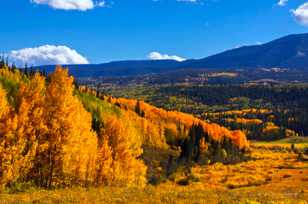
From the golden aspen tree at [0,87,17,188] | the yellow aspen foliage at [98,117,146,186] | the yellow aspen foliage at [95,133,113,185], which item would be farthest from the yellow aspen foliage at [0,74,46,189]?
the yellow aspen foliage at [98,117,146,186]

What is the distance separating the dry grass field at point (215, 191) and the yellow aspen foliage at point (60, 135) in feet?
26.2

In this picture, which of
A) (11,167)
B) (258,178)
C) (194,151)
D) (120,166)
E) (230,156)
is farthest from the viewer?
(230,156)

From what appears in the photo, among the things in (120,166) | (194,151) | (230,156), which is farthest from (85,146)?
(230,156)

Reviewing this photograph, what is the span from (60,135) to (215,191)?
17.2m

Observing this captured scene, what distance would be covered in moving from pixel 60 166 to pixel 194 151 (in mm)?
117347

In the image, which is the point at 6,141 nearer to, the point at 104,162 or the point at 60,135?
the point at 60,135

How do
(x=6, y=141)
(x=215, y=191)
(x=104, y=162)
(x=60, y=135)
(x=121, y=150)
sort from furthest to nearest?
(x=121, y=150) → (x=104, y=162) → (x=6, y=141) → (x=60, y=135) → (x=215, y=191)

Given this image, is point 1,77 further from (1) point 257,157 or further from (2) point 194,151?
(1) point 257,157

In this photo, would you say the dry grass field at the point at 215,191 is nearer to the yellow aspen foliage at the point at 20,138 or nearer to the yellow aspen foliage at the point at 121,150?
the yellow aspen foliage at the point at 121,150

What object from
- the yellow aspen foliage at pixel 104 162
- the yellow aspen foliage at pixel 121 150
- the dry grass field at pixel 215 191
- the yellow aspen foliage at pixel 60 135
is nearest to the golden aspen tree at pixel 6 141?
the yellow aspen foliage at pixel 60 135

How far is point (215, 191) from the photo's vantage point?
35844 mm

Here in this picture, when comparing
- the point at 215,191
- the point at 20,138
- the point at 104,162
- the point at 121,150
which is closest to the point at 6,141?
the point at 20,138

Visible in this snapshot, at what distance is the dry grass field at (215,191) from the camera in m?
26.0

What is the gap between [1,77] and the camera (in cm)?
14800
